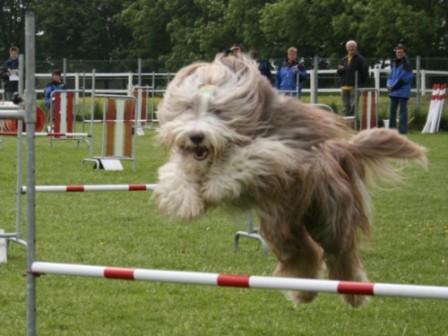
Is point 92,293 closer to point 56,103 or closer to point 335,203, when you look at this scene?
point 335,203

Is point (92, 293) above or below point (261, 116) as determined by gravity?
below

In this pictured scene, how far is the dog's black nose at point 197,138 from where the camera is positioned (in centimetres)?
458

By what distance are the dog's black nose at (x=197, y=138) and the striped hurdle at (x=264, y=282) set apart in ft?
2.42

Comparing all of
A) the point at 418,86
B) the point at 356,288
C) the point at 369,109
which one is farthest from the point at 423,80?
the point at 356,288

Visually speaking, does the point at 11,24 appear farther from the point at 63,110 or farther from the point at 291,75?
the point at 63,110

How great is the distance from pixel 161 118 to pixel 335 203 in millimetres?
949

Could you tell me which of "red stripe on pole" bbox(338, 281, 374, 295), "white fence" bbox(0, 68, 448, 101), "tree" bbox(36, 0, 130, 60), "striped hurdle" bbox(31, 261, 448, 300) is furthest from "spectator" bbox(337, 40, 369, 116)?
"tree" bbox(36, 0, 130, 60)

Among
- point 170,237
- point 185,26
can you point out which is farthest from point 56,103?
point 185,26

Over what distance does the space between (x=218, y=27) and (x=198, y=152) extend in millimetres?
44909

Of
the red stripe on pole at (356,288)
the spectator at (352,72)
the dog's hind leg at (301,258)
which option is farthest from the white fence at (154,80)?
the red stripe on pole at (356,288)

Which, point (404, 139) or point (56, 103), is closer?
point (404, 139)

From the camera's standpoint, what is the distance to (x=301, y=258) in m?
5.39

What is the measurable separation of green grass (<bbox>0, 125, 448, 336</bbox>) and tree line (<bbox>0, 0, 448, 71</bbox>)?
2358cm

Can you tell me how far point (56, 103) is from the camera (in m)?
17.2
